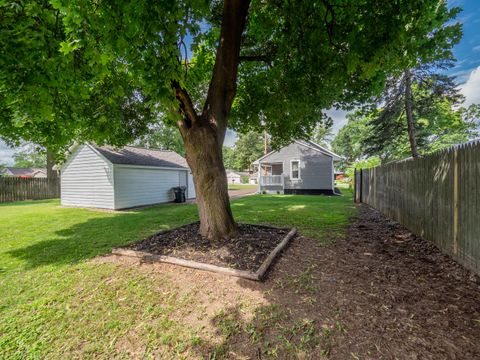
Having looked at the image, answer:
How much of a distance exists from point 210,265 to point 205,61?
6.38m

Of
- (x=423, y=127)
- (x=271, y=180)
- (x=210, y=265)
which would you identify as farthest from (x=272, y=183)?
(x=210, y=265)

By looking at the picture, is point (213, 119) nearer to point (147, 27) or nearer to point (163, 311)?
point (147, 27)

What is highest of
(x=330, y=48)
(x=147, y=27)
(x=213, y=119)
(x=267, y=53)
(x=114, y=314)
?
(x=267, y=53)

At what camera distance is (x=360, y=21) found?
4.12 m

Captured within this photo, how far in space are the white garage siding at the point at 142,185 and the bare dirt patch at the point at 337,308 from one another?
27.2 feet

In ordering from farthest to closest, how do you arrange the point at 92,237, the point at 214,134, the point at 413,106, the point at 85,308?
the point at 413,106 < the point at 92,237 < the point at 214,134 < the point at 85,308

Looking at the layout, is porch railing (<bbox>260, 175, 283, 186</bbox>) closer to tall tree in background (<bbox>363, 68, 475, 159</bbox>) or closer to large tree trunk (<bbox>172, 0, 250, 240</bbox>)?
tall tree in background (<bbox>363, 68, 475, 159</bbox>)

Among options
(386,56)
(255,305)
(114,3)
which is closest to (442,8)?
(386,56)

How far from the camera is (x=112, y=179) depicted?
1115cm

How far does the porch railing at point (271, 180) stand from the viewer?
1978cm

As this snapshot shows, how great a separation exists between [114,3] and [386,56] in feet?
14.1

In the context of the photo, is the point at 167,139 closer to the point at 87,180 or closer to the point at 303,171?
the point at 87,180

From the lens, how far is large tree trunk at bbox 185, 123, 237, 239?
4.57m

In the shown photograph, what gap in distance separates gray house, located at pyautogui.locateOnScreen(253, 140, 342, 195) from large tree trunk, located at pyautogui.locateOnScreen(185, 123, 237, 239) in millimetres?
13755
